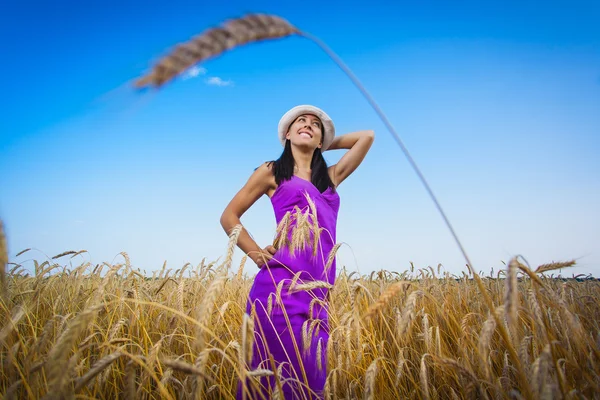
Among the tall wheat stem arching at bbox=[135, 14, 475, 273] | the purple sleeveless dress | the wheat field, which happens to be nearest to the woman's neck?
the purple sleeveless dress

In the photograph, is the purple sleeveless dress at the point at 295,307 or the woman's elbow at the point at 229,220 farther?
the woman's elbow at the point at 229,220

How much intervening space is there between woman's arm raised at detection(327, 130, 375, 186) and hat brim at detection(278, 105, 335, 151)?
0.59 ft

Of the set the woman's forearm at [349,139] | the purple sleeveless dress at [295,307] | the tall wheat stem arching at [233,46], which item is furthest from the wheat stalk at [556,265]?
the woman's forearm at [349,139]

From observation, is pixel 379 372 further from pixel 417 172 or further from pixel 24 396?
pixel 24 396

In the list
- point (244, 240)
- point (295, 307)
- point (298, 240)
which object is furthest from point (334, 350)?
point (244, 240)

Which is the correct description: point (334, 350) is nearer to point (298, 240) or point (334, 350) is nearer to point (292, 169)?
point (298, 240)

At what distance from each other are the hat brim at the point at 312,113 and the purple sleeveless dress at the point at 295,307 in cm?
63

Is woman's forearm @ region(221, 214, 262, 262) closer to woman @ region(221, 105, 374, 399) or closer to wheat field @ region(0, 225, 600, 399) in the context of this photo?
woman @ region(221, 105, 374, 399)

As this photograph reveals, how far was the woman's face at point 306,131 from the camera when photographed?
2.80m

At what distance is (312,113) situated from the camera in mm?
2982

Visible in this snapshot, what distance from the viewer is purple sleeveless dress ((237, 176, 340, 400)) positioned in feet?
5.97

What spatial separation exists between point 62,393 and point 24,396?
3.90 feet

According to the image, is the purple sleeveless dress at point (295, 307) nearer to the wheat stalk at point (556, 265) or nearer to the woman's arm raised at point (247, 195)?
the woman's arm raised at point (247, 195)

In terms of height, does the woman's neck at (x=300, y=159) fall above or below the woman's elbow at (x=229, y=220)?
above
